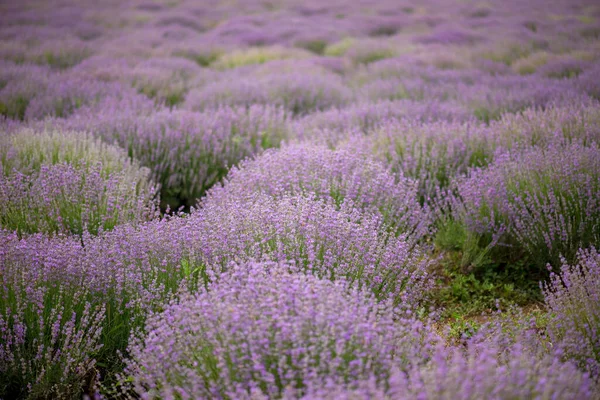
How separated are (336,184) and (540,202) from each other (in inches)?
54.0

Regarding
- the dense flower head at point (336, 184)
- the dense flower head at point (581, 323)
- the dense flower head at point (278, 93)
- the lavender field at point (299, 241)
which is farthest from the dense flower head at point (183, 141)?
the dense flower head at point (581, 323)

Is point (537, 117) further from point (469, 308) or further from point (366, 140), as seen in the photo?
point (469, 308)

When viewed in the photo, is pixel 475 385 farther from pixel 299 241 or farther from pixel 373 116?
pixel 373 116

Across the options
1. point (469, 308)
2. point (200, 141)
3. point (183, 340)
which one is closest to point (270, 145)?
point (200, 141)

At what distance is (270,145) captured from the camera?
199 inches

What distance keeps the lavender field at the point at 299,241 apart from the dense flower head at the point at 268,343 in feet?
0.04

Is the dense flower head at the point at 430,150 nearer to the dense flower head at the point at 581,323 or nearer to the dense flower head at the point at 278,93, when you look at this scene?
the dense flower head at the point at 581,323

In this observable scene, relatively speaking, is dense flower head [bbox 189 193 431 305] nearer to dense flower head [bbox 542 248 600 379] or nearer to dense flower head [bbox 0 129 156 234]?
dense flower head [bbox 542 248 600 379]

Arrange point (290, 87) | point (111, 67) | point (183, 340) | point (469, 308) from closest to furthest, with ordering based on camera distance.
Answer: point (183, 340) → point (469, 308) → point (290, 87) → point (111, 67)

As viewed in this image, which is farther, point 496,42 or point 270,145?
point 496,42

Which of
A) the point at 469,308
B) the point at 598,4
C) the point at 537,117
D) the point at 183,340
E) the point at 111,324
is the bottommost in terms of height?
the point at 469,308

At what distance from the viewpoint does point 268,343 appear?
5.49 ft

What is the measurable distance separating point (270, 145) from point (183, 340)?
11.1 ft

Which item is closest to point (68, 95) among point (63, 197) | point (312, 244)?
point (63, 197)
